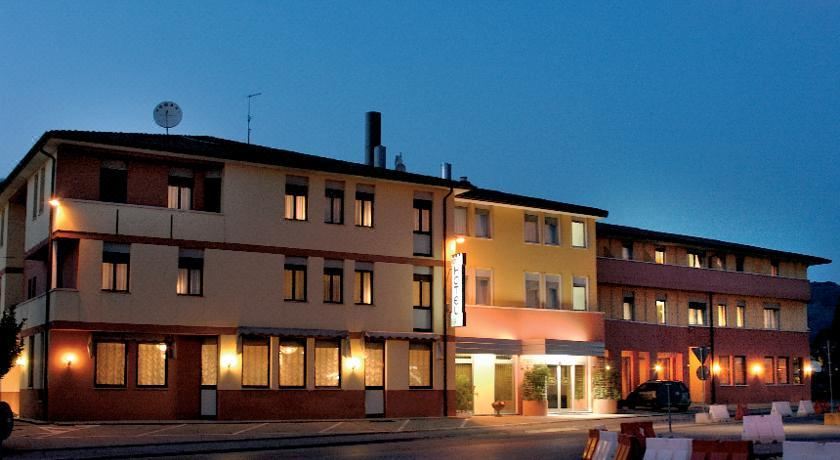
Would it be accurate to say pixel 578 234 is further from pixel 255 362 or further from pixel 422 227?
pixel 255 362

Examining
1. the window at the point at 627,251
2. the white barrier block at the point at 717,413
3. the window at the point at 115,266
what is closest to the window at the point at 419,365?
the white barrier block at the point at 717,413

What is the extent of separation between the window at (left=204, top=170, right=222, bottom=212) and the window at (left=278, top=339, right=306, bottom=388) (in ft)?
17.9

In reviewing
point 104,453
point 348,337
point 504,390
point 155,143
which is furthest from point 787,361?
point 104,453

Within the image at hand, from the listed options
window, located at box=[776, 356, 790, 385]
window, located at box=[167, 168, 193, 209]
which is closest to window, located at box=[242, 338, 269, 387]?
window, located at box=[167, 168, 193, 209]

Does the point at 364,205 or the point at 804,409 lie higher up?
the point at 364,205

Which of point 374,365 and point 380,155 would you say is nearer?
point 374,365

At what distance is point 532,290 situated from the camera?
51.2 meters

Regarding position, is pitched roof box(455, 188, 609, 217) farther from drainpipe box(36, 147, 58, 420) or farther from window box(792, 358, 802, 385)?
window box(792, 358, 802, 385)

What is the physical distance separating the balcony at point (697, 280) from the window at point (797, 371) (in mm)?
Answer: 3751

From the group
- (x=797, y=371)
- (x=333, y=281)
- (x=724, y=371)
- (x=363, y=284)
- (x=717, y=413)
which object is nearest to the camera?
(x=333, y=281)

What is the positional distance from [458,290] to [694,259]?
2318 centimetres

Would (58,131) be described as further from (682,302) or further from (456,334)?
(682,302)

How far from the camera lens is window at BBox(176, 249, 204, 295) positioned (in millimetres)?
39844

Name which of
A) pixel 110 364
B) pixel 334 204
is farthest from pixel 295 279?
pixel 110 364
